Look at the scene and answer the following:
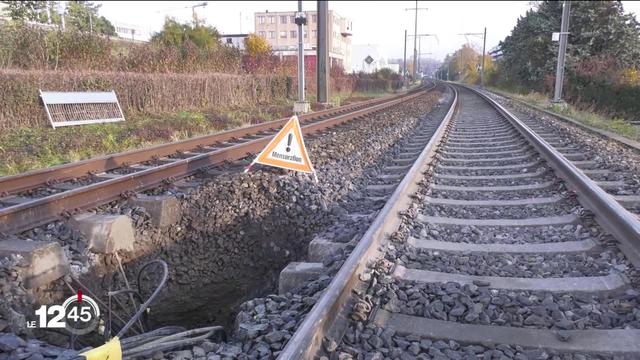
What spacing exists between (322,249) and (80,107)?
9507 millimetres

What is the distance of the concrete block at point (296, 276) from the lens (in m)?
3.68

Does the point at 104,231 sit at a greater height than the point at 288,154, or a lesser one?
lesser

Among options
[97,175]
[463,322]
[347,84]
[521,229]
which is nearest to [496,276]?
[463,322]

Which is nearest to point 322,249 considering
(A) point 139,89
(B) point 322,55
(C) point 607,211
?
(C) point 607,211

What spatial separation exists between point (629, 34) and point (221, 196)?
37932mm

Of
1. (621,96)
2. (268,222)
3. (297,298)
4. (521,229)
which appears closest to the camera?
(297,298)

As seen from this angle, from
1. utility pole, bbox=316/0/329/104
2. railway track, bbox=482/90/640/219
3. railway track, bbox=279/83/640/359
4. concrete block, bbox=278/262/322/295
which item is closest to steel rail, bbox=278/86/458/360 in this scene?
railway track, bbox=279/83/640/359

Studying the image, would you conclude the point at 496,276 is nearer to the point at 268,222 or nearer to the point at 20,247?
the point at 268,222

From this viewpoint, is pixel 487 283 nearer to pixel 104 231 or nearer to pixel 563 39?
pixel 104 231

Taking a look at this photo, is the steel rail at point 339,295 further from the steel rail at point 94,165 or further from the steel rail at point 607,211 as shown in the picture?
the steel rail at point 94,165

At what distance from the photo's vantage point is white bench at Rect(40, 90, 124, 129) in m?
11.0

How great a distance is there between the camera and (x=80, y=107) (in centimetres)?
1174

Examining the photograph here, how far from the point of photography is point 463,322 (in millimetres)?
3000

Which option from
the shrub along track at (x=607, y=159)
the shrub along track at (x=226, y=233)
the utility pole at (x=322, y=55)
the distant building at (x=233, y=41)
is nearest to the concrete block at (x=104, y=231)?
the shrub along track at (x=226, y=233)
